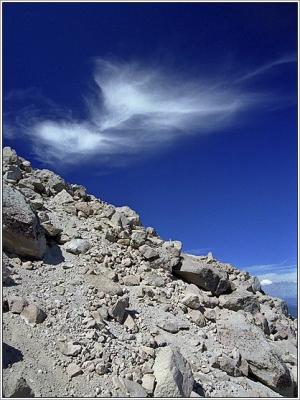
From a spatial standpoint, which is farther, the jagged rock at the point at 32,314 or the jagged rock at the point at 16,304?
the jagged rock at the point at 16,304

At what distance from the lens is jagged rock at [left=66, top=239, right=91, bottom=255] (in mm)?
15414

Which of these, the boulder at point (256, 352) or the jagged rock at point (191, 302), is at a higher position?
the jagged rock at point (191, 302)

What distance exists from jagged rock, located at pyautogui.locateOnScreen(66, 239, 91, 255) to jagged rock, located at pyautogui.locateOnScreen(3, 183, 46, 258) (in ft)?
4.51

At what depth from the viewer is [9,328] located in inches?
411

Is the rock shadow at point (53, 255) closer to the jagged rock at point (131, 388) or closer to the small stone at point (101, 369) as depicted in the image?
the small stone at point (101, 369)

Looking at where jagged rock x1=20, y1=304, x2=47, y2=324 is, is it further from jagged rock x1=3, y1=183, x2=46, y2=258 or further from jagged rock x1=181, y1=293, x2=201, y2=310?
jagged rock x1=181, y1=293, x2=201, y2=310

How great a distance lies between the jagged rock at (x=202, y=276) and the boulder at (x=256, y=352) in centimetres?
191

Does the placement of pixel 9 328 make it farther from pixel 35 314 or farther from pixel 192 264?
pixel 192 264

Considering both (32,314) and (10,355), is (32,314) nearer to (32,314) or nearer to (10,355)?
(32,314)

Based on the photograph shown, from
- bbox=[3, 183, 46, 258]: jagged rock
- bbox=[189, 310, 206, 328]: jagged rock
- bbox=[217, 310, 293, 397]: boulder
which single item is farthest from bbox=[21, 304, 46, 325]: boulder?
bbox=[217, 310, 293, 397]: boulder

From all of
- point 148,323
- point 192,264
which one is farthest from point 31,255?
point 192,264

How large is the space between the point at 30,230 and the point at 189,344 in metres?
6.16

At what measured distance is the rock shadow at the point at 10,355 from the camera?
30.7 feet

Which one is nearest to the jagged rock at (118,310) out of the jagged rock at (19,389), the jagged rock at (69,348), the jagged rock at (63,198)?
the jagged rock at (69,348)
